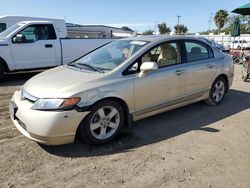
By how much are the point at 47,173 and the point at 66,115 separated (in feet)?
2.39

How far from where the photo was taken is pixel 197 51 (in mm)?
5402

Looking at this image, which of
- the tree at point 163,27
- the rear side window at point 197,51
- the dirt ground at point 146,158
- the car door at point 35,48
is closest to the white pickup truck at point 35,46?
the car door at point 35,48

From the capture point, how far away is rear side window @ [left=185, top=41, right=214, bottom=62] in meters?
5.19

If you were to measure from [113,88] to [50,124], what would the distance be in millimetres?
998

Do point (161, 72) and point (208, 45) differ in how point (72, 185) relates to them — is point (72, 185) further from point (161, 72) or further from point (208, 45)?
point (208, 45)

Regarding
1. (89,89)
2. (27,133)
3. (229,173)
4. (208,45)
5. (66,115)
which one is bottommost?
(229,173)

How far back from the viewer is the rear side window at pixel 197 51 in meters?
5.19

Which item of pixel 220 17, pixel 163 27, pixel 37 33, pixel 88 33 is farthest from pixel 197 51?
pixel 163 27

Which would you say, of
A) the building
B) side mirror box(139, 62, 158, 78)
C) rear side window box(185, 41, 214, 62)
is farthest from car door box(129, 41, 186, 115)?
the building

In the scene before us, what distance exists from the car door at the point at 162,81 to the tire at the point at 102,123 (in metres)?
0.39

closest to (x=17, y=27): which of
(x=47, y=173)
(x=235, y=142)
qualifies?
(x=47, y=173)

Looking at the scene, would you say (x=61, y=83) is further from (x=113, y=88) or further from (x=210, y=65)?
(x=210, y=65)

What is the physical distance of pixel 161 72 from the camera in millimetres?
4570

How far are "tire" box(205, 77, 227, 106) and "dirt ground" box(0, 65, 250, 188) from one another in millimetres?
814
